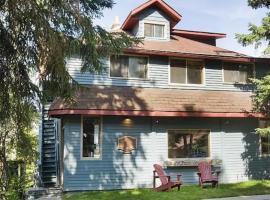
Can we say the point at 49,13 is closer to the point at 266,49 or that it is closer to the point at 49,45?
the point at 49,45

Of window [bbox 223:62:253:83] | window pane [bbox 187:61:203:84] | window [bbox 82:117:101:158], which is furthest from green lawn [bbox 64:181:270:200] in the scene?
window [bbox 223:62:253:83]

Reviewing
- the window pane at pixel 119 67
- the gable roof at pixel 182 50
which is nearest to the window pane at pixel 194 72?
the gable roof at pixel 182 50

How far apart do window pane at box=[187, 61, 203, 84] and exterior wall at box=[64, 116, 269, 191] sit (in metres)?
1.89

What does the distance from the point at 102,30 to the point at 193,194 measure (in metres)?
7.25

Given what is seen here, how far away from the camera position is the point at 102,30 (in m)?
9.48

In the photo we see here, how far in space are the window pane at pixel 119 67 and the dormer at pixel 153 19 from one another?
2.48m

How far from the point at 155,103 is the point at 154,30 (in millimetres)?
4642

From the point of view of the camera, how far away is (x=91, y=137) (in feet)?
53.2

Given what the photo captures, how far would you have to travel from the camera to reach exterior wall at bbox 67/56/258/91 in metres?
16.8

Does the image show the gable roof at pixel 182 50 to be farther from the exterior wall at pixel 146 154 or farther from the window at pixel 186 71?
the exterior wall at pixel 146 154

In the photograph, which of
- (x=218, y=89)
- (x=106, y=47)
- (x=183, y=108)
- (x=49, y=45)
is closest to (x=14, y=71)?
(x=49, y=45)

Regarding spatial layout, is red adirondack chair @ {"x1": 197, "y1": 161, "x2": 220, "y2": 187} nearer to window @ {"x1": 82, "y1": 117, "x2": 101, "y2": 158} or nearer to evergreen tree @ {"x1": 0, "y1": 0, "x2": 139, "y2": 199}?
window @ {"x1": 82, "y1": 117, "x2": 101, "y2": 158}

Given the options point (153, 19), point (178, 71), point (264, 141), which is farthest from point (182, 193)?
point (153, 19)

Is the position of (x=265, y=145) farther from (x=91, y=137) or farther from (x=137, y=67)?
(x=91, y=137)
